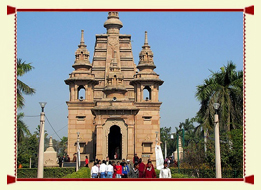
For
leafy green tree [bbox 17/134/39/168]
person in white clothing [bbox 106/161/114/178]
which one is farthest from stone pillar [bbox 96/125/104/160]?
person in white clothing [bbox 106/161/114/178]

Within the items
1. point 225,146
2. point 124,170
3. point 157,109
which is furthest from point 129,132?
point 124,170

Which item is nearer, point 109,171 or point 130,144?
point 109,171

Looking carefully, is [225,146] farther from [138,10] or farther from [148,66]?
[148,66]

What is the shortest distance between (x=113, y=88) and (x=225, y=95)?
15.0 m

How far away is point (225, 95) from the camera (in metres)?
40.6

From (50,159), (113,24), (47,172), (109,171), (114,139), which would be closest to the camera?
(109,171)

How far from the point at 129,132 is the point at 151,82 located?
11.6 m

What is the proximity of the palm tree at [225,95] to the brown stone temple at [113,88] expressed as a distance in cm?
1302

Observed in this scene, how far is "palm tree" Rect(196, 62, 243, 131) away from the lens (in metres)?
40.2

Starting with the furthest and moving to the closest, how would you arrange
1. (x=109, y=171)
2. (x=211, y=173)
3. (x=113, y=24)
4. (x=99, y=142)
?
1. (x=113, y=24)
2. (x=99, y=142)
3. (x=211, y=173)
4. (x=109, y=171)

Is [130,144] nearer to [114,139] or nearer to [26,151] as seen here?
[114,139]

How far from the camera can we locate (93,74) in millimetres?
62219

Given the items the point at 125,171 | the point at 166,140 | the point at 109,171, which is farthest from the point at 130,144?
the point at 166,140

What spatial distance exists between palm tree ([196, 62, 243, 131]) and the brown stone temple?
42.7ft
